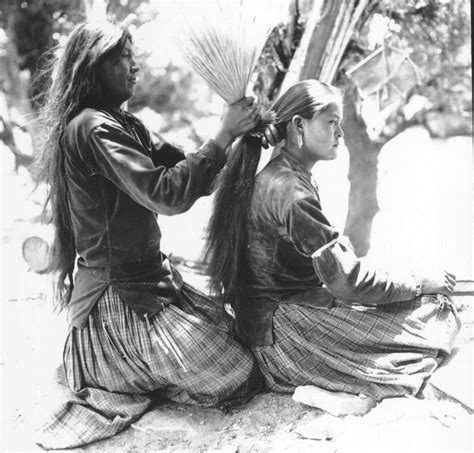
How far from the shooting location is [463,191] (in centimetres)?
741

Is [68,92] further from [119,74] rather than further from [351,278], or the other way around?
[351,278]

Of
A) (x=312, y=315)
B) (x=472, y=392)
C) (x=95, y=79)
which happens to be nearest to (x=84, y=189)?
(x=95, y=79)

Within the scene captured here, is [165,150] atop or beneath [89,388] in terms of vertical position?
atop

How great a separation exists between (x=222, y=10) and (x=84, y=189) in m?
0.95

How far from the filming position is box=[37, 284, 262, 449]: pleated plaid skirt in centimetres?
251

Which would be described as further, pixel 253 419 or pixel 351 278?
pixel 253 419

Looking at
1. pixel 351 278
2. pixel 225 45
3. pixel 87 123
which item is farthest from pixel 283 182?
pixel 87 123

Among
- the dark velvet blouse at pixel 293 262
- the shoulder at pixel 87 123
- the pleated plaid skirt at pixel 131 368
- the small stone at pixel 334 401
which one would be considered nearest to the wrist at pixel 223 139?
the dark velvet blouse at pixel 293 262

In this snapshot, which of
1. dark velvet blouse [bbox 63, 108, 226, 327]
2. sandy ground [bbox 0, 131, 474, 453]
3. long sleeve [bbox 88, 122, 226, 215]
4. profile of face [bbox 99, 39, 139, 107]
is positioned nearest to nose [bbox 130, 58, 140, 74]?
profile of face [bbox 99, 39, 139, 107]

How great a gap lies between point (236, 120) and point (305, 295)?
82 cm

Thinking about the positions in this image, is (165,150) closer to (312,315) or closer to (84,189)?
(84,189)

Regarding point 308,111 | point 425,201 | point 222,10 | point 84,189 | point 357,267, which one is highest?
A: point 222,10

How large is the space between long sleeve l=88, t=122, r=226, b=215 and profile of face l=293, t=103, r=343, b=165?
1.34 ft

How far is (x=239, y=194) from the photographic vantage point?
8.52 ft
